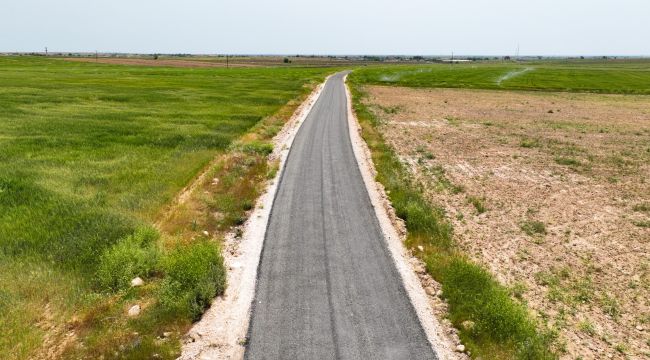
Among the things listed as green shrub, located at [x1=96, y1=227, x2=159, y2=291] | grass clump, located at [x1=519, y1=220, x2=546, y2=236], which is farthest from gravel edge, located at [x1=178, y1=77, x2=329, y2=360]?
grass clump, located at [x1=519, y1=220, x2=546, y2=236]

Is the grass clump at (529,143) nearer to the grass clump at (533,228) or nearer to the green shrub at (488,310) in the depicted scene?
the grass clump at (533,228)

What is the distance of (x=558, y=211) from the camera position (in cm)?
1761

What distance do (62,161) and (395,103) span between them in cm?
4492

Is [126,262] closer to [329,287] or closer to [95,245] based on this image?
[95,245]

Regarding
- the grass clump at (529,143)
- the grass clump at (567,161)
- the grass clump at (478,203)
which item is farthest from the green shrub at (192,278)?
the grass clump at (529,143)

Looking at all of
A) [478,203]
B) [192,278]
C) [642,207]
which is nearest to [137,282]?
[192,278]

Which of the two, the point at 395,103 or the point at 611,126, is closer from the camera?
the point at 611,126

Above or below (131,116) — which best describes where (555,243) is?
below

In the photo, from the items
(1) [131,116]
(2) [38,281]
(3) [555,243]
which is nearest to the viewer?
(2) [38,281]

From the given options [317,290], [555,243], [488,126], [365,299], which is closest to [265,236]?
[317,290]

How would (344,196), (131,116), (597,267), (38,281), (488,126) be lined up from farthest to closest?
(488,126), (131,116), (344,196), (597,267), (38,281)

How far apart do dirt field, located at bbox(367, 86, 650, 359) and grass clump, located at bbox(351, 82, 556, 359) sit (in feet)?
2.29

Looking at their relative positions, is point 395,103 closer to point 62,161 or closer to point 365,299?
point 62,161

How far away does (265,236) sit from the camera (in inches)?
571
